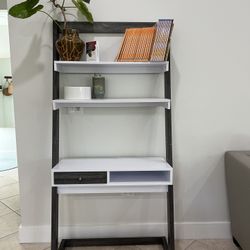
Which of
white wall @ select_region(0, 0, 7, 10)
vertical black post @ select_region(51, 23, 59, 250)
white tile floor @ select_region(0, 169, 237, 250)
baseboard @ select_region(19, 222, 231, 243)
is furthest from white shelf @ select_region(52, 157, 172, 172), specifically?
white wall @ select_region(0, 0, 7, 10)

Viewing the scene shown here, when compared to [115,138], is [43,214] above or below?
below

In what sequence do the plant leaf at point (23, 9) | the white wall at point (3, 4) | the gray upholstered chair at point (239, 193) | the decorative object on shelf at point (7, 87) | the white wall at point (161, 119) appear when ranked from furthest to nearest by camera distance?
the decorative object on shelf at point (7, 87) → the white wall at point (3, 4) → the white wall at point (161, 119) → the gray upholstered chair at point (239, 193) → the plant leaf at point (23, 9)

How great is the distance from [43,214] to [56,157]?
544mm

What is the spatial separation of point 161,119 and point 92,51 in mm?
685

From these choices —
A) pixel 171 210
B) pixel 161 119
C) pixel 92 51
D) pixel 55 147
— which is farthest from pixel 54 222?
pixel 92 51

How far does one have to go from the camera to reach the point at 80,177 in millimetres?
1568

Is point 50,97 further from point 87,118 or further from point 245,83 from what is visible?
point 245,83

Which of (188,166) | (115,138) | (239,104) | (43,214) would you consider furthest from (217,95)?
(43,214)

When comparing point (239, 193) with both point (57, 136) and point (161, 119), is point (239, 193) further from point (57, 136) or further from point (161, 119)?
point (57, 136)

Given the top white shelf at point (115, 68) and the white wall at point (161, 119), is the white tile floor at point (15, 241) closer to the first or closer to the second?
the white wall at point (161, 119)

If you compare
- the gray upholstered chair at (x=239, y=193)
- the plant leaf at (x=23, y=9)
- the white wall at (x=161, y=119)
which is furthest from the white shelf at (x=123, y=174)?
the plant leaf at (x=23, y=9)

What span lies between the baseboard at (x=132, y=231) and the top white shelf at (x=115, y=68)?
3.82 feet

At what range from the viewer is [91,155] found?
6.16 feet

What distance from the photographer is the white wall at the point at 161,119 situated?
1763mm
